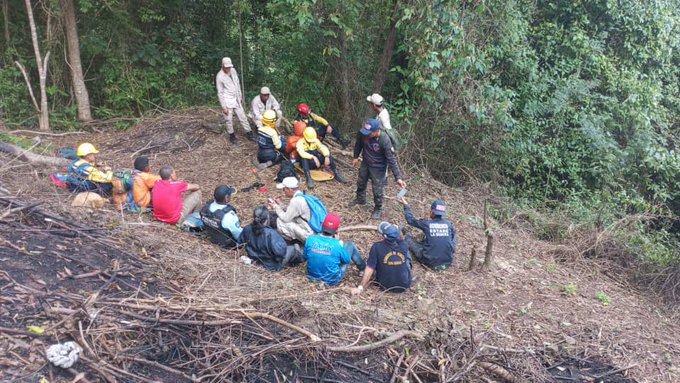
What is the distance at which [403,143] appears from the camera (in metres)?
9.92

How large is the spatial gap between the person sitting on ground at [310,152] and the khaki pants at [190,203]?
6.27ft

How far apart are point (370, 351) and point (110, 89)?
1034cm

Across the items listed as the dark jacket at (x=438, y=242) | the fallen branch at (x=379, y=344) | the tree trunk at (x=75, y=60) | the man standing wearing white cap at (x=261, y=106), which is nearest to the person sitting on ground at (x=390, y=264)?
the dark jacket at (x=438, y=242)

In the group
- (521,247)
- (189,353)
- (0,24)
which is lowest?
(521,247)

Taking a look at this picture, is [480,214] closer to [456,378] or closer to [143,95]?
[456,378]

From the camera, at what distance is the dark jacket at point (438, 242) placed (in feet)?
21.0

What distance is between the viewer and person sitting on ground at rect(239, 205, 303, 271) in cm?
595

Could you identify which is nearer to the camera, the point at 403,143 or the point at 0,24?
the point at 403,143

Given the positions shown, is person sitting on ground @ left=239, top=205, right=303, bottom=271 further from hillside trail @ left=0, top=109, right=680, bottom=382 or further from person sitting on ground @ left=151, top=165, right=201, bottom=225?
person sitting on ground @ left=151, top=165, right=201, bottom=225

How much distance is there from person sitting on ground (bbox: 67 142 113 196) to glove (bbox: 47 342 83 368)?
3882 mm

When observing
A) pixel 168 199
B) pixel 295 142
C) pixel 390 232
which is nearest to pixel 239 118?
pixel 295 142

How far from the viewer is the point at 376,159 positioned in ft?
24.1

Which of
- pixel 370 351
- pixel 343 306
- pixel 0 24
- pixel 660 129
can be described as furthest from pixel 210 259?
pixel 660 129

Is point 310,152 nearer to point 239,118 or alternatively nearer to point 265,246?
point 239,118
